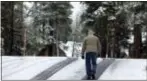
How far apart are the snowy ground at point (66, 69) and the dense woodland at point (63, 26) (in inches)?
7.5

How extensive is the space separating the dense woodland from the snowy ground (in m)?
0.19

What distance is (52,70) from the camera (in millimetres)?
9789

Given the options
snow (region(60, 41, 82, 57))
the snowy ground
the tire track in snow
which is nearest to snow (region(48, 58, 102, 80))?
the snowy ground

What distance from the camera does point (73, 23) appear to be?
991 centimetres

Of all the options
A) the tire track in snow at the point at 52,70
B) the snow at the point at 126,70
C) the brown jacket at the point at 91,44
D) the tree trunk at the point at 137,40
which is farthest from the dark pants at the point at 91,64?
the tree trunk at the point at 137,40

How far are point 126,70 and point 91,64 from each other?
0.80 meters

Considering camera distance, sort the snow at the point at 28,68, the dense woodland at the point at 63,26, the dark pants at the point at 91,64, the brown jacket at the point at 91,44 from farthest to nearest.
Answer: the dense woodland at the point at 63,26, the snow at the point at 28,68, the dark pants at the point at 91,64, the brown jacket at the point at 91,44

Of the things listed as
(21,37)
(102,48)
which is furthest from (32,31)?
(102,48)

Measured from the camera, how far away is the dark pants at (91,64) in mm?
9258

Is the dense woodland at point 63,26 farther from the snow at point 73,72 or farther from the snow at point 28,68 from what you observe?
the snow at point 73,72

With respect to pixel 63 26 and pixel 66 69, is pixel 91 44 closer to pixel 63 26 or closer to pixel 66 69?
pixel 66 69

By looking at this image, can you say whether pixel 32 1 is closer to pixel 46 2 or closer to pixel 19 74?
pixel 46 2

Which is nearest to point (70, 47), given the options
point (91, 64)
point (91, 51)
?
point (91, 64)

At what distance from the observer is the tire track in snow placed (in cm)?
953
